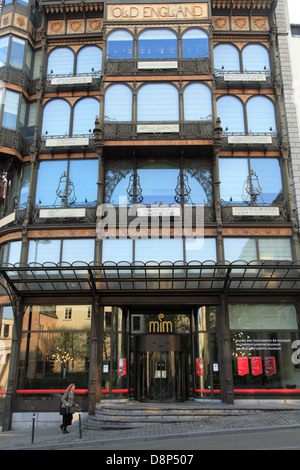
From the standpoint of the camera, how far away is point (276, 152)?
2408 centimetres

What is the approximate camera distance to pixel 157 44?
2486 cm

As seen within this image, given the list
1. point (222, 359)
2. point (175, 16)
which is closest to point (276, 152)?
point (175, 16)

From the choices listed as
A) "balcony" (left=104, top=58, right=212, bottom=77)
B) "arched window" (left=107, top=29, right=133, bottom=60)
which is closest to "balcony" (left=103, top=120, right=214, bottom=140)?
"balcony" (left=104, top=58, right=212, bottom=77)

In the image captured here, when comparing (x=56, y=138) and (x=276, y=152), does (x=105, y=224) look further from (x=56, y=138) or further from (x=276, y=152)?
(x=276, y=152)

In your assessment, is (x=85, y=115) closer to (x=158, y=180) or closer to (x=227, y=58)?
(x=158, y=180)

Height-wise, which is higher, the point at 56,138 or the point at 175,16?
the point at 175,16

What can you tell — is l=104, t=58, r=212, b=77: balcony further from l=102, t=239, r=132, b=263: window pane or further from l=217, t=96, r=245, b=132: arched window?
l=102, t=239, r=132, b=263: window pane

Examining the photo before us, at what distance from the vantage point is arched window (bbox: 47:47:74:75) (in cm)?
2580

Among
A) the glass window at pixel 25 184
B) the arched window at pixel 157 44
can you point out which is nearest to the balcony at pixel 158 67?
the arched window at pixel 157 44

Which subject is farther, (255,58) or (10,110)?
(255,58)

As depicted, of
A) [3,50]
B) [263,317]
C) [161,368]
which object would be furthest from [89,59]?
[161,368]

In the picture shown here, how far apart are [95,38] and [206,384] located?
2072 centimetres

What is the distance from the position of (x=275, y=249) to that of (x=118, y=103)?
11.7 m

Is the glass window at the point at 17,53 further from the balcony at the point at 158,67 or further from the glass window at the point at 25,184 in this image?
the glass window at the point at 25,184
